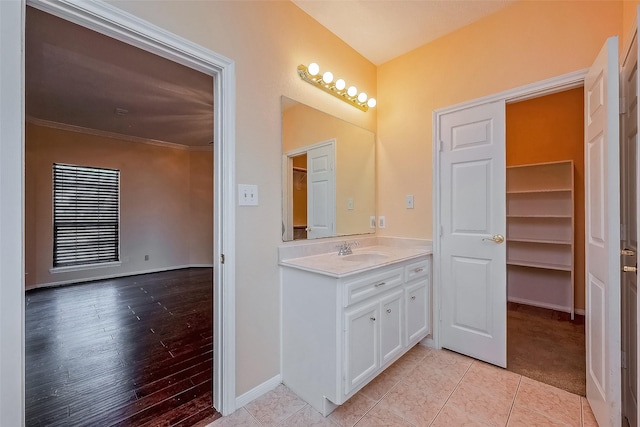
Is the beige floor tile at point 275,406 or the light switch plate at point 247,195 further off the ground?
the light switch plate at point 247,195

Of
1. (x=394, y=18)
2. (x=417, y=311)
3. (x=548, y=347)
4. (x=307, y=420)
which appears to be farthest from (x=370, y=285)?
(x=394, y=18)

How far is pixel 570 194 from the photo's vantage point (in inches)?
122

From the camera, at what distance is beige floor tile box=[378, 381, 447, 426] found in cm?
154

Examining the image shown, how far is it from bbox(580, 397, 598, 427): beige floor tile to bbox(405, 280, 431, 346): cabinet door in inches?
37.2

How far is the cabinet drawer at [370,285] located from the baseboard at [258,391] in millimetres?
824

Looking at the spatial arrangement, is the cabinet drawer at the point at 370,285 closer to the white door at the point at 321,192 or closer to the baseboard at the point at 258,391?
the white door at the point at 321,192

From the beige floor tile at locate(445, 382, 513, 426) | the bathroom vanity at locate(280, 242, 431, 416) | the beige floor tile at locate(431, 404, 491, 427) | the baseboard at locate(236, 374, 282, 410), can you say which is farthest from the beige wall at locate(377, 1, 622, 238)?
the baseboard at locate(236, 374, 282, 410)

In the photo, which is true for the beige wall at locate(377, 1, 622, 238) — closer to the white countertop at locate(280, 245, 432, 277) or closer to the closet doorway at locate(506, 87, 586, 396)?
the white countertop at locate(280, 245, 432, 277)

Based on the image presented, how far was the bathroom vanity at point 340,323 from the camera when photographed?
1510 millimetres

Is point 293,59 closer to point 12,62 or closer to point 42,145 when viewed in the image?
point 12,62

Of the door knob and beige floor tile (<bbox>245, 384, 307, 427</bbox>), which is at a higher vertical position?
the door knob

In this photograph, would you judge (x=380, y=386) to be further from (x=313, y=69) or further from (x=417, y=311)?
(x=313, y=69)

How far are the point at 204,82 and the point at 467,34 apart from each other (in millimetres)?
2467

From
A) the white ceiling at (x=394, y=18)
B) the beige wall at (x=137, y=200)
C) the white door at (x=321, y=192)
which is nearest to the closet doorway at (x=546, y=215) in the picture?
the white ceiling at (x=394, y=18)
